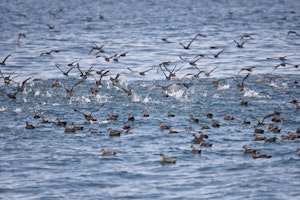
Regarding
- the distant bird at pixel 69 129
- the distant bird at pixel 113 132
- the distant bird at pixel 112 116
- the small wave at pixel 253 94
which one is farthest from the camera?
the small wave at pixel 253 94

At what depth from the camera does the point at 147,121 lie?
40.2 metres

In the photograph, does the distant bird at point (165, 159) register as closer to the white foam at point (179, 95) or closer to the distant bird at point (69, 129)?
the distant bird at point (69, 129)

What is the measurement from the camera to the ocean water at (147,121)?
3142 cm

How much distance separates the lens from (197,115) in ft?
134

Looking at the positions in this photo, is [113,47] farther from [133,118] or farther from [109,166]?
[109,166]

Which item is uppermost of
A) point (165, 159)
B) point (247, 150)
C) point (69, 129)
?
point (69, 129)

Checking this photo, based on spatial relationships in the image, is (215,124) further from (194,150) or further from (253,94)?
(253,94)

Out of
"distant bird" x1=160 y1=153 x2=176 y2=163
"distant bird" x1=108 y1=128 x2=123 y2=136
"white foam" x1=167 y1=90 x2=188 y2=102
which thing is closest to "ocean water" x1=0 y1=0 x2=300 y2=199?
"white foam" x1=167 y1=90 x2=188 y2=102

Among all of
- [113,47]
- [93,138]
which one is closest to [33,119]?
[93,138]

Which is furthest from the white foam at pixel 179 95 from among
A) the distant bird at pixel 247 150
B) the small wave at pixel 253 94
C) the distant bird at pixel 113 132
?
the distant bird at pixel 247 150

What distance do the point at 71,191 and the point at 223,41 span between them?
45773mm

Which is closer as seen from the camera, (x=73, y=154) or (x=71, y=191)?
(x=71, y=191)

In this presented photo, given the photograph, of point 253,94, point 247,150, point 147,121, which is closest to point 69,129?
point 147,121

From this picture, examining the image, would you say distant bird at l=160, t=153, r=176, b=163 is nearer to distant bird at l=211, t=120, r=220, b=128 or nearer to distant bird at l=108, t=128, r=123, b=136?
distant bird at l=108, t=128, r=123, b=136
